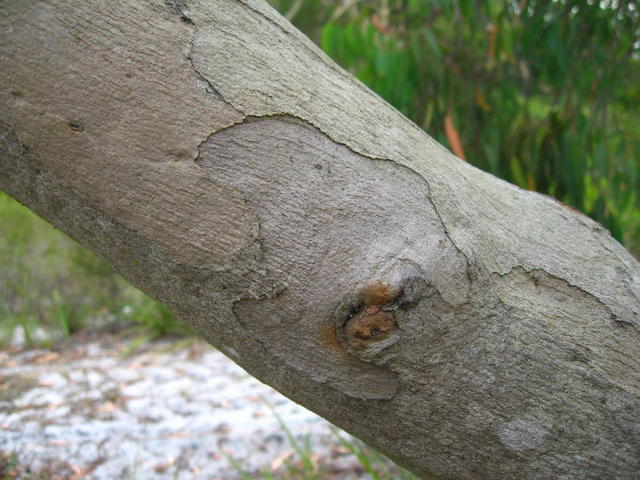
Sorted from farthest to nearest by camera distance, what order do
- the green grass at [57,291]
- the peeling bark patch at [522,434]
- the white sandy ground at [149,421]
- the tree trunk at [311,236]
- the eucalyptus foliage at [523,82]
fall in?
1. the green grass at [57,291]
2. the white sandy ground at [149,421]
3. the eucalyptus foliage at [523,82]
4. the peeling bark patch at [522,434]
5. the tree trunk at [311,236]

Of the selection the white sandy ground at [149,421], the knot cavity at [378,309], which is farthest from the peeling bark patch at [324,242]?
the white sandy ground at [149,421]

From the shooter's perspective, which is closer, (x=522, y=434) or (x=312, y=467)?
(x=522, y=434)

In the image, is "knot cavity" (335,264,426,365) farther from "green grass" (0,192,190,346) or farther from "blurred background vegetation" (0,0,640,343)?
"green grass" (0,192,190,346)

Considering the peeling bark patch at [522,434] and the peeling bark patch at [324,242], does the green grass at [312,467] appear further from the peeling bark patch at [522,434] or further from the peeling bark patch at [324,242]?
the peeling bark patch at [324,242]

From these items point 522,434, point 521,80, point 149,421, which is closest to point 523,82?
point 521,80

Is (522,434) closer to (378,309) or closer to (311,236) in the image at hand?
(378,309)

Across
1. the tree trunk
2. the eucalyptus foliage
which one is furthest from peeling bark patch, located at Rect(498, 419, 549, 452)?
the eucalyptus foliage

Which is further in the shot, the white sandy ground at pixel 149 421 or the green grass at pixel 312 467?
the white sandy ground at pixel 149 421
